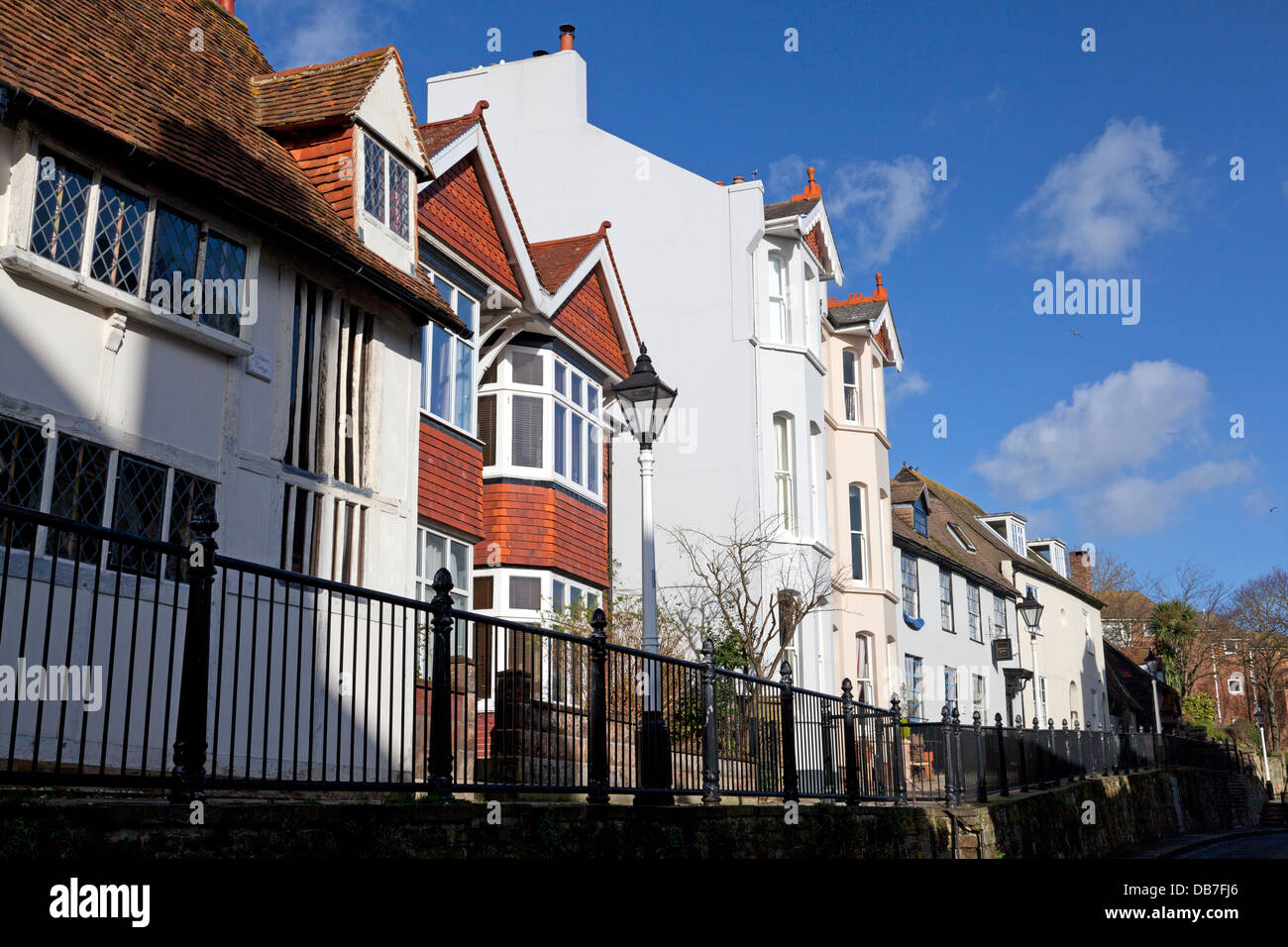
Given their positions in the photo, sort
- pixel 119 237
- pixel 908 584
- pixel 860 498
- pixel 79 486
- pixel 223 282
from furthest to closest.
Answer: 1. pixel 908 584
2. pixel 860 498
3. pixel 223 282
4. pixel 119 237
5. pixel 79 486

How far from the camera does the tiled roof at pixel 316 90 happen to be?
15.0 metres

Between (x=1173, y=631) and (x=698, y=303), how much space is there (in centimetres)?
4128

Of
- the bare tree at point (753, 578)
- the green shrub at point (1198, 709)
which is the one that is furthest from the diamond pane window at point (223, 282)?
the green shrub at point (1198, 709)

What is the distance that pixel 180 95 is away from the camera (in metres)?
13.5

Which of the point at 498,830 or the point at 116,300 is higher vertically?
the point at 116,300

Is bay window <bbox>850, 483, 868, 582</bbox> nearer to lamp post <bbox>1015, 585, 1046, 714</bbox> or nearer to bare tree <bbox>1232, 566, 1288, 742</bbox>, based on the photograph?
lamp post <bbox>1015, 585, 1046, 714</bbox>

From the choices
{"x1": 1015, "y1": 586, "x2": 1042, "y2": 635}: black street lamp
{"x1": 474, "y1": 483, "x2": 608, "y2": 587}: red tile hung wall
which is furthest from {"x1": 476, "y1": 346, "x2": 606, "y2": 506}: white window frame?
{"x1": 1015, "y1": 586, "x2": 1042, "y2": 635}: black street lamp

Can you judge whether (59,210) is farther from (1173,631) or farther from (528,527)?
(1173,631)

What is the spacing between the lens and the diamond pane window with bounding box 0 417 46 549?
32.1 feet

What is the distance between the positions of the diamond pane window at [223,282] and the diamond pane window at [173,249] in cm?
16

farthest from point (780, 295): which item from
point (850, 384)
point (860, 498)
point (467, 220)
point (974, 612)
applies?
point (974, 612)

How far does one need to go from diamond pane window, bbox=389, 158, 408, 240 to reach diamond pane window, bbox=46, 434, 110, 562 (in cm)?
600
